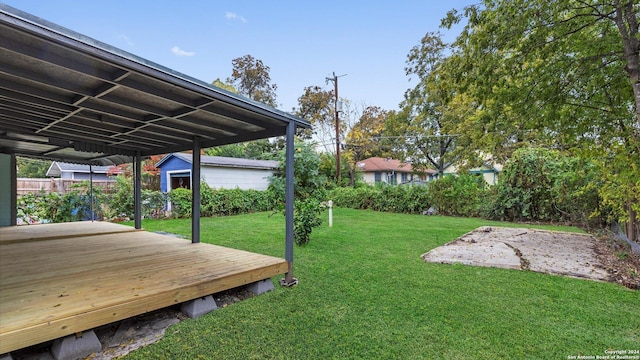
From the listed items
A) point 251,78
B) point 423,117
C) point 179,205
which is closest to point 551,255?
point 179,205

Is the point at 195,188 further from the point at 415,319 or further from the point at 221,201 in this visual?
the point at 221,201

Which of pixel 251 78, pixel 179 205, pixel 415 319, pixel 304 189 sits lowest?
pixel 415 319

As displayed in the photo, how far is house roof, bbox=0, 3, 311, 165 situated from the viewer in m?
1.99

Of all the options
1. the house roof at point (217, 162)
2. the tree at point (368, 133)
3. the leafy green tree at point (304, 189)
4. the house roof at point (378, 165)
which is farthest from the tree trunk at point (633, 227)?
the house roof at point (378, 165)

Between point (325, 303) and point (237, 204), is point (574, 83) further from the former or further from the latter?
point (237, 204)

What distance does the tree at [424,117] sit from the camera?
1608 cm

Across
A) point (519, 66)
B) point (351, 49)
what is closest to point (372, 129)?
point (351, 49)

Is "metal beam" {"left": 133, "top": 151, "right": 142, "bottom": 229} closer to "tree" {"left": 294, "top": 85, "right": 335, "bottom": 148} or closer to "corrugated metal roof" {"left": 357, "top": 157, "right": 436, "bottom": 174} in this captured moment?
"tree" {"left": 294, "top": 85, "right": 335, "bottom": 148}

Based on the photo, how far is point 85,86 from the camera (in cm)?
285

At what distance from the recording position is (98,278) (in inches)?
117

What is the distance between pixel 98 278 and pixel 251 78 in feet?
80.1

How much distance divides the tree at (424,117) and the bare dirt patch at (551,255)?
1001cm

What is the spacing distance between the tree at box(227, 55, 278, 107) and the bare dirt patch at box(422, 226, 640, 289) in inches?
878

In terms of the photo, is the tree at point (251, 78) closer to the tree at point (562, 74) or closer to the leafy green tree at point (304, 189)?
the leafy green tree at point (304, 189)
